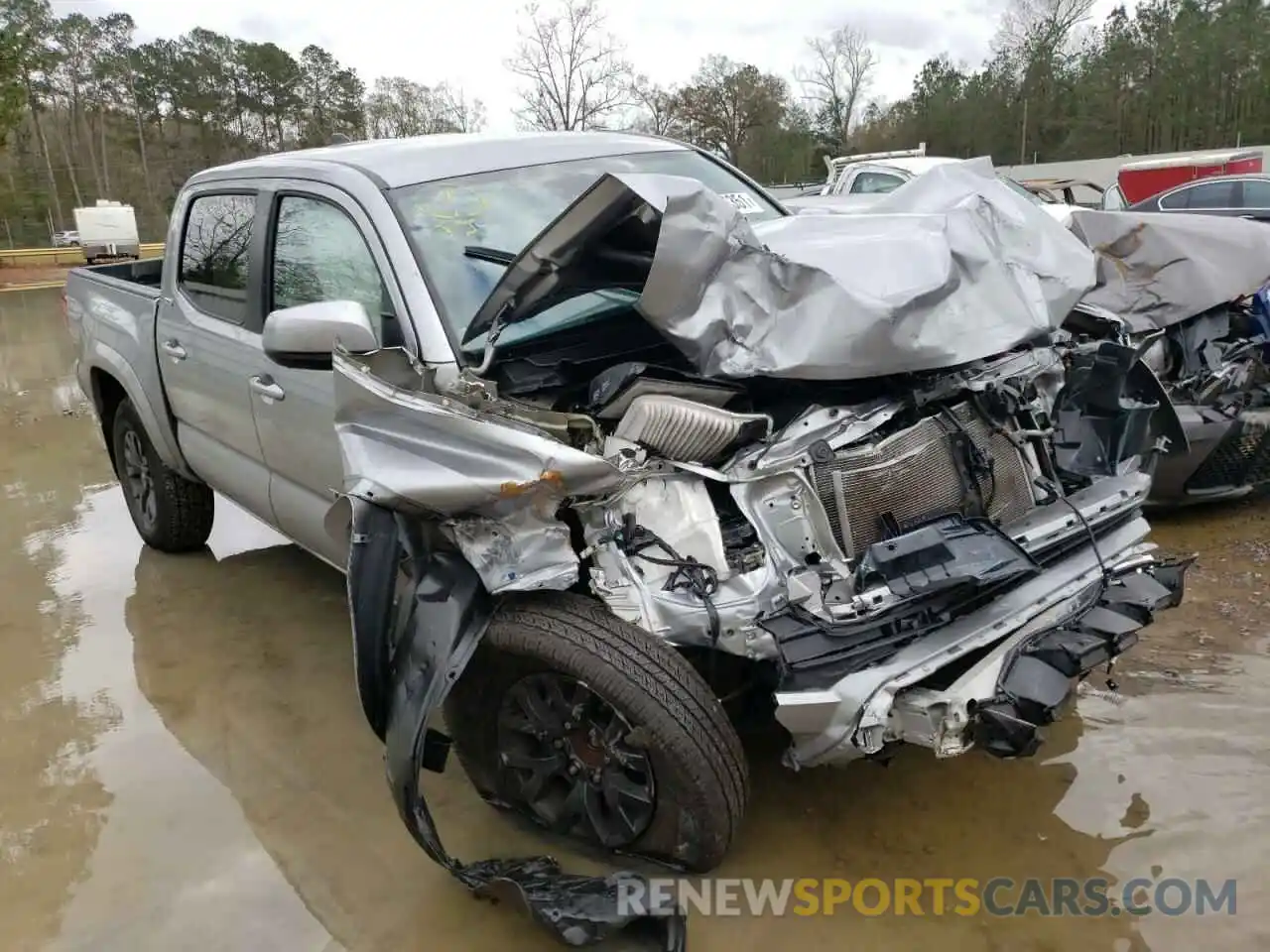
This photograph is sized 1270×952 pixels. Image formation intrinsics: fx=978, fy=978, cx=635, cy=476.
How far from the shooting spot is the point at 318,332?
2805 mm

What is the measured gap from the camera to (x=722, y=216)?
2865mm

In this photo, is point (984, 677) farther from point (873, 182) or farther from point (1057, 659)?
point (873, 182)

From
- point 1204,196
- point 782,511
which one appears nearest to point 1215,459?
point 782,511

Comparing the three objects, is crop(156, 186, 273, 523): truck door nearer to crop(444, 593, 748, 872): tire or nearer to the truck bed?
the truck bed

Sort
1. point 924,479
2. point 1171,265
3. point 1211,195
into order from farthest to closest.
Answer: point 1211,195 < point 1171,265 < point 924,479

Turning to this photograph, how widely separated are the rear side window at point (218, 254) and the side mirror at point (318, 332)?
44.4 inches

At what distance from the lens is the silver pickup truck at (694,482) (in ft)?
7.84

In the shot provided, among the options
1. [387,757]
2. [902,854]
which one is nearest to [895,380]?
[902,854]

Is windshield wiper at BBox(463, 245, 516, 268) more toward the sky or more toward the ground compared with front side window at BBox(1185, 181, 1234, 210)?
more toward the sky

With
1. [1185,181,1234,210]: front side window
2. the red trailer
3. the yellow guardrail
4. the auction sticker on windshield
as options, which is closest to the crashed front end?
the auction sticker on windshield

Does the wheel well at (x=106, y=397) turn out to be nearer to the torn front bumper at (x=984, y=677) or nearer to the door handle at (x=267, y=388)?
the door handle at (x=267, y=388)

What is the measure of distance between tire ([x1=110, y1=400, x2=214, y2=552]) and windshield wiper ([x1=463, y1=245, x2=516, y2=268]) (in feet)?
8.58

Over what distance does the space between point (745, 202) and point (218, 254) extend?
2.25 meters

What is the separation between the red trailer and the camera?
54.1ft
